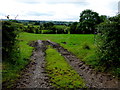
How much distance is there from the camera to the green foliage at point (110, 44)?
8890 millimetres

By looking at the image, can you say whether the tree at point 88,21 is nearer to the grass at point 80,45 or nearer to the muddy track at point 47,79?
the grass at point 80,45

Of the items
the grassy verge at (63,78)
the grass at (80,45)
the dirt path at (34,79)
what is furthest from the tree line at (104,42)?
the grassy verge at (63,78)

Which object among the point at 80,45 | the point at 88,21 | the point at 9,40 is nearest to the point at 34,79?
the point at 9,40

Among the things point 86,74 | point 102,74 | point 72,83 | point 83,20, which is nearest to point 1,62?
point 72,83

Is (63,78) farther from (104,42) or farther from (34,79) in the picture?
(104,42)

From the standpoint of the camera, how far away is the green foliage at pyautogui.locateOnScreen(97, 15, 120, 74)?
8890 mm

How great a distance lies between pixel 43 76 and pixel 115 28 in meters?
5.29

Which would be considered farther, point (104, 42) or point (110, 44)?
point (104, 42)

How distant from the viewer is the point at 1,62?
349 inches

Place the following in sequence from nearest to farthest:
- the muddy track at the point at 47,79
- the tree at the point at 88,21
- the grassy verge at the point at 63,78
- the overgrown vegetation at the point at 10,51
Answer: the grassy verge at the point at 63,78
the muddy track at the point at 47,79
the overgrown vegetation at the point at 10,51
the tree at the point at 88,21

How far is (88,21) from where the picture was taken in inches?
1889

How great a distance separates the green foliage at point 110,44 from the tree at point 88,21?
124ft

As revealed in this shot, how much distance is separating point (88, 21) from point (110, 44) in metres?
40.2

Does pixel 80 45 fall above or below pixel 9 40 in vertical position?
below
